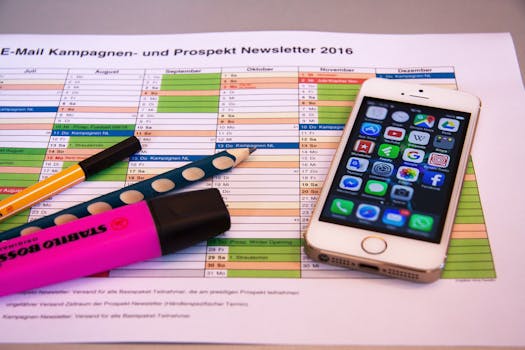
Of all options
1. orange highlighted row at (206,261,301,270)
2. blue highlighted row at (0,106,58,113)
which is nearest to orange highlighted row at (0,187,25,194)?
blue highlighted row at (0,106,58,113)

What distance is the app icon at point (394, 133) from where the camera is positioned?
0.54 meters

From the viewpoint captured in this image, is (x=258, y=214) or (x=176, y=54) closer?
(x=258, y=214)

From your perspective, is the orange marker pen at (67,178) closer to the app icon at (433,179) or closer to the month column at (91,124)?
the month column at (91,124)

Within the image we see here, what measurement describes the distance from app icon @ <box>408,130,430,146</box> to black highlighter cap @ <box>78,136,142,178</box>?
0.28 m

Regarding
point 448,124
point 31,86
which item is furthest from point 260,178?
point 31,86

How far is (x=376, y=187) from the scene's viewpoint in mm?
503

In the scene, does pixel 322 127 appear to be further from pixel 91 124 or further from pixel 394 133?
pixel 91 124

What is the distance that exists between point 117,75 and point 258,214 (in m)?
0.26

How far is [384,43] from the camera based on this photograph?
2.17 feet

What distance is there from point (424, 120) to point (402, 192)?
0.10 metres

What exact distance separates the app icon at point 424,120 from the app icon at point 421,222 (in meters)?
0.11

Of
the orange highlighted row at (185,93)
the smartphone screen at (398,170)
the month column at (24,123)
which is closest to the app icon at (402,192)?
the smartphone screen at (398,170)

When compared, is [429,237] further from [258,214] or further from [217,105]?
[217,105]
